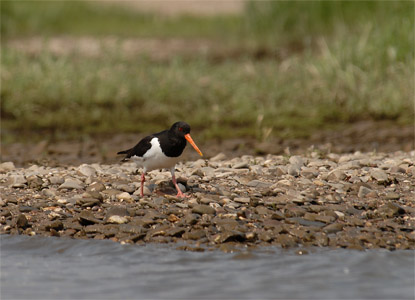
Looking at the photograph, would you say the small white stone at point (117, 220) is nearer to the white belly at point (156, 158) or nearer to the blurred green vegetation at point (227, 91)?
the white belly at point (156, 158)

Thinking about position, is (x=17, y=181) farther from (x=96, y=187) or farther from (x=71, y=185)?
(x=96, y=187)

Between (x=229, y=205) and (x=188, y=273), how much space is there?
4.79ft

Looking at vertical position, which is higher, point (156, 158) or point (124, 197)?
point (156, 158)

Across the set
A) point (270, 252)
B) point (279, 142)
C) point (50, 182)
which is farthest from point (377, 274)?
point (279, 142)

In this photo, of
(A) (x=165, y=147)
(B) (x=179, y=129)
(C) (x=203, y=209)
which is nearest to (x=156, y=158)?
(A) (x=165, y=147)

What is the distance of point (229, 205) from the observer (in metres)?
7.63

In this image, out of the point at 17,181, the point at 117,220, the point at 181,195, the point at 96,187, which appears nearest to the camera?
the point at 117,220

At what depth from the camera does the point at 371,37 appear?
14.2 meters

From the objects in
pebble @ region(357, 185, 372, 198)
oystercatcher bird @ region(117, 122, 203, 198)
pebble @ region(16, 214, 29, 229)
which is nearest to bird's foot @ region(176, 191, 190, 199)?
oystercatcher bird @ region(117, 122, 203, 198)

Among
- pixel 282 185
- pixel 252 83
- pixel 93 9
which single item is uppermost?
pixel 93 9

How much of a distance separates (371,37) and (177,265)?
8.96m

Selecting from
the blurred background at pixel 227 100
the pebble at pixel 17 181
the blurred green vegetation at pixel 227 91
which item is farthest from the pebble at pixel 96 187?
the blurred green vegetation at pixel 227 91

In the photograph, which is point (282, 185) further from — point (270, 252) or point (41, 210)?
point (41, 210)

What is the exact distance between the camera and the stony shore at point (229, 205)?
7.03m
